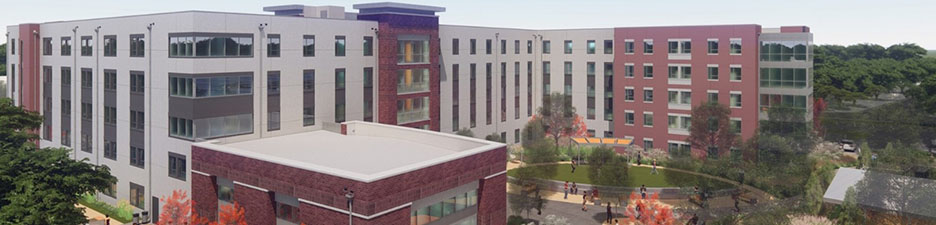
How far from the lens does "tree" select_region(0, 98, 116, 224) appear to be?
109 feet

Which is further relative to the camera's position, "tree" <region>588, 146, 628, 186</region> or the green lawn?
"tree" <region>588, 146, 628, 186</region>

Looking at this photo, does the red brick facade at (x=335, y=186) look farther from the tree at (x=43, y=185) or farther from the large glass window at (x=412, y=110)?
the large glass window at (x=412, y=110)

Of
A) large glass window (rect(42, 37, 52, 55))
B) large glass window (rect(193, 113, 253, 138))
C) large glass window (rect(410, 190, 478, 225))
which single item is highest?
large glass window (rect(42, 37, 52, 55))

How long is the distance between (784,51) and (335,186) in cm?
5308

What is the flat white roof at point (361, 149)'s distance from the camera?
3334 cm

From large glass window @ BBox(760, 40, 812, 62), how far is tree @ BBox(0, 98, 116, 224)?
5894 centimetres

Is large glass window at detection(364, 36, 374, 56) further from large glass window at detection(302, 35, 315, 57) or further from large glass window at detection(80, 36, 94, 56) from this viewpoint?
large glass window at detection(80, 36, 94, 56)

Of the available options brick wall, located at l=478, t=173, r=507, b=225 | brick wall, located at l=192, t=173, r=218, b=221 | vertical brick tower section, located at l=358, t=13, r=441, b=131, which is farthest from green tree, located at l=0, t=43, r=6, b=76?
brick wall, located at l=478, t=173, r=507, b=225

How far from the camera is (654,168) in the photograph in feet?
209

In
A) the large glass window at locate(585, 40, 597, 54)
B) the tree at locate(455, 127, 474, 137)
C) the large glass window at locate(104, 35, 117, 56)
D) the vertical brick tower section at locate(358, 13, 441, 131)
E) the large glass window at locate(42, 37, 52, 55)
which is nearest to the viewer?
the large glass window at locate(104, 35, 117, 56)

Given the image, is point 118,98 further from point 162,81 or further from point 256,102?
point 256,102

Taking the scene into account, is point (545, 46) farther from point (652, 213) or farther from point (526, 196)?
point (652, 213)

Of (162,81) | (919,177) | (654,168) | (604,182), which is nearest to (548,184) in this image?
(604,182)

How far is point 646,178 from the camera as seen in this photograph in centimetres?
6141
